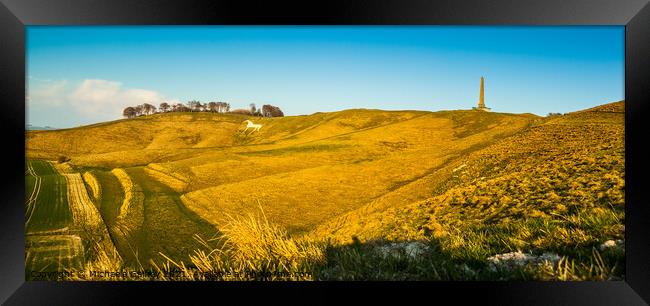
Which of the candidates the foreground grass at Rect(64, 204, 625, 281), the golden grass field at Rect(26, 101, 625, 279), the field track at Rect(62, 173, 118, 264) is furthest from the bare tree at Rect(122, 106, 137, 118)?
the foreground grass at Rect(64, 204, 625, 281)

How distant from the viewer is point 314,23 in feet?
13.0

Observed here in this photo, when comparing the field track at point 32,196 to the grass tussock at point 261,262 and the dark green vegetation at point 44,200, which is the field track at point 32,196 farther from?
the grass tussock at point 261,262

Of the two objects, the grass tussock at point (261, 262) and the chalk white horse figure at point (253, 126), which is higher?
the chalk white horse figure at point (253, 126)

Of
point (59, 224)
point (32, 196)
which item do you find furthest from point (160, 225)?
point (32, 196)

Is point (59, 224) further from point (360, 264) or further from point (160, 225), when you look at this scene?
point (360, 264)

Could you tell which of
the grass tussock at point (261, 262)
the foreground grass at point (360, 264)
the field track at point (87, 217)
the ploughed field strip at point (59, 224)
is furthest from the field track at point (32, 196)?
the grass tussock at point (261, 262)

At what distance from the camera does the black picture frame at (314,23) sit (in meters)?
3.89

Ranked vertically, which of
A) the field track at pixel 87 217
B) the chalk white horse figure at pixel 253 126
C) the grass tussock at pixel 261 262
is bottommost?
the grass tussock at pixel 261 262

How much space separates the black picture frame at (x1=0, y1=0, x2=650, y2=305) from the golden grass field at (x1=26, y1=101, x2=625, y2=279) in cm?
18

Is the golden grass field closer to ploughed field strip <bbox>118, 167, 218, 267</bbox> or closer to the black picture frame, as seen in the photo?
ploughed field strip <bbox>118, 167, 218, 267</bbox>

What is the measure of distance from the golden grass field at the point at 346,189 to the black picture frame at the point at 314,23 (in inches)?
7.2

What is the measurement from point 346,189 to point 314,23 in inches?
107

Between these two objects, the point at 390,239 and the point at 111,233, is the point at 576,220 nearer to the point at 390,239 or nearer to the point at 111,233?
the point at 390,239

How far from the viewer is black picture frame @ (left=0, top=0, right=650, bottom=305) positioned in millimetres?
3893
